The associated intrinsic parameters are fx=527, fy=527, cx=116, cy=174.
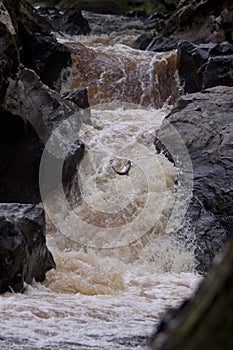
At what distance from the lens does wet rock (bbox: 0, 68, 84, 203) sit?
8.38 metres

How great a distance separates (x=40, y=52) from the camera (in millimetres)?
12844

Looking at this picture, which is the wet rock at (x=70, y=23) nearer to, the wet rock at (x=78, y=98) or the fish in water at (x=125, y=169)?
the wet rock at (x=78, y=98)

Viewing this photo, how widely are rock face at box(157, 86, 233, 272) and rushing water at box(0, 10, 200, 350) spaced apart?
0.26 metres

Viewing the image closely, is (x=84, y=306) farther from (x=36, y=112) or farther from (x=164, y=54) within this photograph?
(x=164, y=54)

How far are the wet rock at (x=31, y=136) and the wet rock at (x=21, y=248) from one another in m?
2.39

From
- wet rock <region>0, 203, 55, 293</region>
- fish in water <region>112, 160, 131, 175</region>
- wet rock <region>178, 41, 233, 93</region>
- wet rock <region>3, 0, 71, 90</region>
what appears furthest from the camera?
wet rock <region>3, 0, 71, 90</region>

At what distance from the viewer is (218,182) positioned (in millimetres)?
7910

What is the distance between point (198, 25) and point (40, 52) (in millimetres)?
5687

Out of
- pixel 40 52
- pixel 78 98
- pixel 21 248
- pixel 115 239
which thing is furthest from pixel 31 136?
pixel 40 52

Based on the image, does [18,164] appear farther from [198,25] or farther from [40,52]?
[198,25]

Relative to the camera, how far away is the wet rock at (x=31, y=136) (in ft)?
27.5

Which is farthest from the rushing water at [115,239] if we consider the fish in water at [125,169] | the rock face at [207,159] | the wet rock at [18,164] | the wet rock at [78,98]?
the wet rock at [18,164]

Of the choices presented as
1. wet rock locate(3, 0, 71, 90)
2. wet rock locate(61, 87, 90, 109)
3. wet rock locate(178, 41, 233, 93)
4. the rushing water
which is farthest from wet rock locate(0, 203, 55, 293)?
wet rock locate(3, 0, 71, 90)

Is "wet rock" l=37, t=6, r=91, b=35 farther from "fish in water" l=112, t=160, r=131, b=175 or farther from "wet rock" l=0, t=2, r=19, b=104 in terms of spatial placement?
"fish in water" l=112, t=160, r=131, b=175
